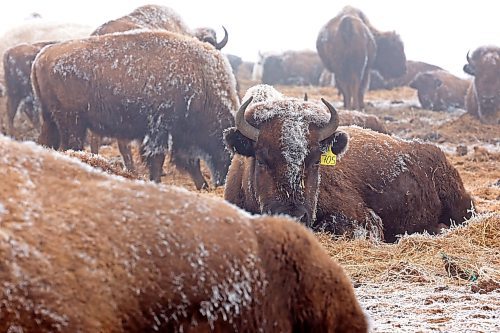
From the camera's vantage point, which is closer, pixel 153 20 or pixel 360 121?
pixel 360 121

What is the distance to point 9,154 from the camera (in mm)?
2613

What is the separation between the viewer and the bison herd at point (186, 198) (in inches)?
93.4

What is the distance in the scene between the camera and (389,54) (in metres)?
24.2

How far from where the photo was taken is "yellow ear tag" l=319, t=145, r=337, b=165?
6457 millimetres

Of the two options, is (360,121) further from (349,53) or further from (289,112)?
(349,53)

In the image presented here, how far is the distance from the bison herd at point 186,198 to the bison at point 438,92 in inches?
199

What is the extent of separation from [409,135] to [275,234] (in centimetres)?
1284

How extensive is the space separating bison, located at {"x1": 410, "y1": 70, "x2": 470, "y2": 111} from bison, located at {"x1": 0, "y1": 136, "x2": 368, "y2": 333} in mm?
19323

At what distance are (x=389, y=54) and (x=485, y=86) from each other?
273 inches

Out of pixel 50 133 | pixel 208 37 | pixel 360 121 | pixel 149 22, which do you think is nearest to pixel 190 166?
pixel 50 133

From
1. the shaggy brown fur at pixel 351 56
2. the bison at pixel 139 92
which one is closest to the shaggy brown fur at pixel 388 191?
the bison at pixel 139 92

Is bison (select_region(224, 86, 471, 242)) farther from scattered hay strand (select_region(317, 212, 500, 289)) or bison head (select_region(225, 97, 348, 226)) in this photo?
scattered hay strand (select_region(317, 212, 500, 289))

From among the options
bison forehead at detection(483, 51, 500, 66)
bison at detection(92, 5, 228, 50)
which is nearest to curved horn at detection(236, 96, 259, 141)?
bison at detection(92, 5, 228, 50)

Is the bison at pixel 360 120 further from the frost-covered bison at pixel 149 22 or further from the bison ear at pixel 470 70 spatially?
the bison ear at pixel 470 70
